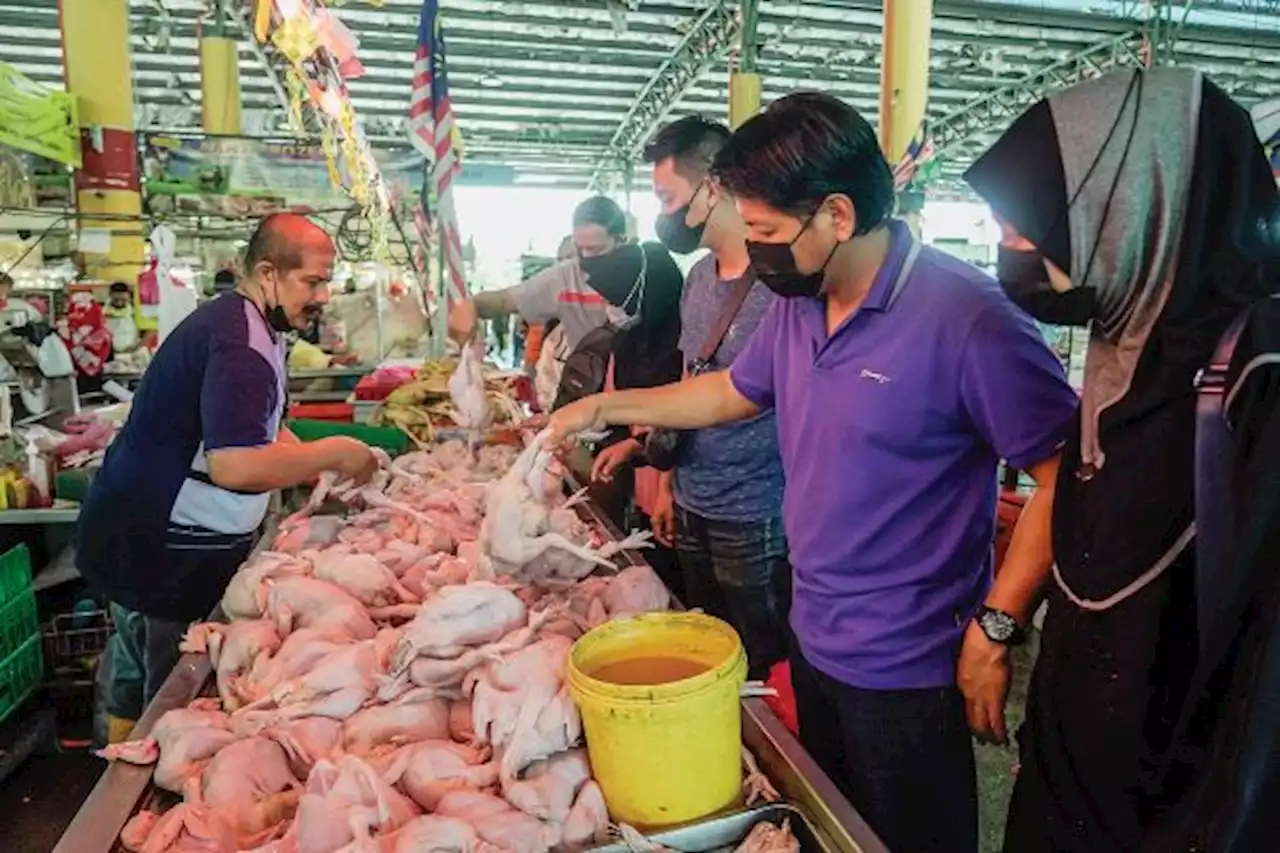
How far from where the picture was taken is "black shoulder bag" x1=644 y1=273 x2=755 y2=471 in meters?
2.84

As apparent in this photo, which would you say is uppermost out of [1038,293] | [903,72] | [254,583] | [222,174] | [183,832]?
[903,72]

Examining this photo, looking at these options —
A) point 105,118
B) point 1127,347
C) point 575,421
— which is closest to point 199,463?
point 575,421

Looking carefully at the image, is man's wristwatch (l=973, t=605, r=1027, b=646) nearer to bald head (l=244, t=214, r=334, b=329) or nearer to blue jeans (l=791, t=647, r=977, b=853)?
blue jeans (l=791, t=647, r=977, b=853)

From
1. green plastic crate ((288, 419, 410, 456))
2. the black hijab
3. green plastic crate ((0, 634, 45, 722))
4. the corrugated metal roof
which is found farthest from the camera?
the corrugated metal roof

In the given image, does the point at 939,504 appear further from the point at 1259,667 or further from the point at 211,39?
the point at 211,39

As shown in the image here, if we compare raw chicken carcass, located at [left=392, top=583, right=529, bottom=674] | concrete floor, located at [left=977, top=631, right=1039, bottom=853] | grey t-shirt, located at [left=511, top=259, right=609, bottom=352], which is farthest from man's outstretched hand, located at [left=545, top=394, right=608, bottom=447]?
grey t-shirt, located at [left=511, top=259, right=609, bottom=352]

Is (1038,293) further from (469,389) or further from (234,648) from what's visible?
(469,389)

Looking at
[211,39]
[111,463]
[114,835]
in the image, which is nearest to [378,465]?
[111,463]

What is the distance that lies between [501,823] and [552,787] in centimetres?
10

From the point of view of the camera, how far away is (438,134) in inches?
198

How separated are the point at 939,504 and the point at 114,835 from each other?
60.7 inches

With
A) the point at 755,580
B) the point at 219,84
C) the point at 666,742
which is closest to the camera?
the point at 666,742

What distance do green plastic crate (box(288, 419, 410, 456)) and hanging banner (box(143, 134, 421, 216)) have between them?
12.9 ft

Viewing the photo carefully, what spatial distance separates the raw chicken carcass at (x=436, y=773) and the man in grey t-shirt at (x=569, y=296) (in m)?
3.16
